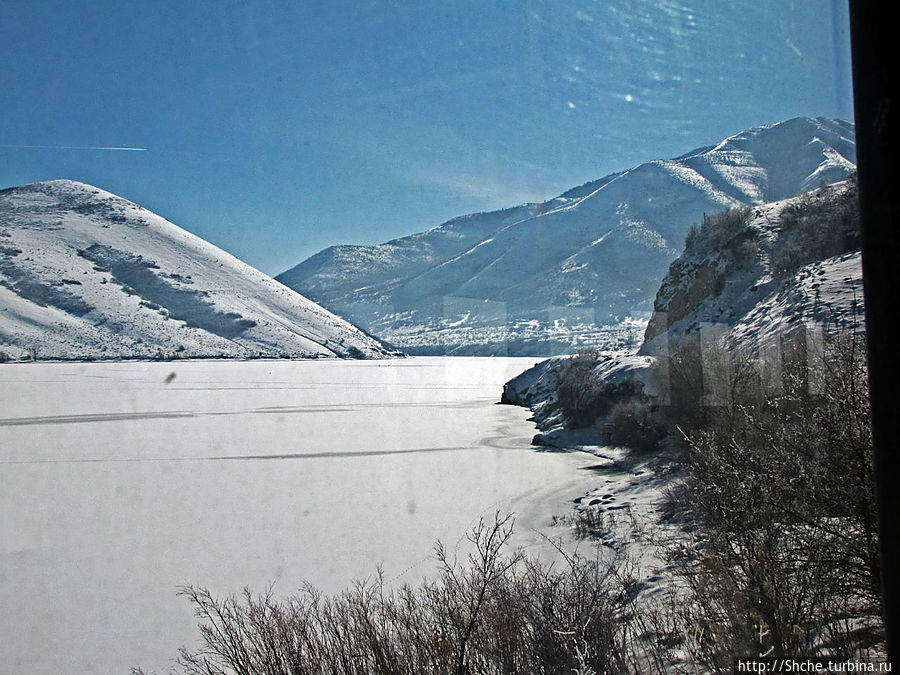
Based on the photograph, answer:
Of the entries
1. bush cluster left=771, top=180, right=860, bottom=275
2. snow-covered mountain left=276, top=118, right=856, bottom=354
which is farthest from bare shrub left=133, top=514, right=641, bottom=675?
snow-covered mountain left=276, top=118, right=856, bottom=354

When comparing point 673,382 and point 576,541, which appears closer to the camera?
point 576,541

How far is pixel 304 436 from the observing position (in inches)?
907

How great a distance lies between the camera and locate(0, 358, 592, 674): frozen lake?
7.56 metres

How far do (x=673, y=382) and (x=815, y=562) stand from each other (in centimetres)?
1076

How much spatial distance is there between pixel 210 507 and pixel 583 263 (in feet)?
463

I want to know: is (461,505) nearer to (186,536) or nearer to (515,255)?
(186,536)

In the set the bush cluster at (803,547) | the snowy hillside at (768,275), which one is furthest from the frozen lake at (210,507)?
the snowy hillside at (768,275)

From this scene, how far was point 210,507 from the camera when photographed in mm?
12867

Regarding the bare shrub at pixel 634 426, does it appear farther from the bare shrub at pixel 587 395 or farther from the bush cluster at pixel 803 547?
the bush cluster at pixel 803 547

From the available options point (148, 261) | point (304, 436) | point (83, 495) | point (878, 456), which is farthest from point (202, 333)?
point (878, 456)

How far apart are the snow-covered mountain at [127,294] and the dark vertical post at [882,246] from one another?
307ft

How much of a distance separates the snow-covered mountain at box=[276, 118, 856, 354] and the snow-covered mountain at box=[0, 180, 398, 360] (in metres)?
27.2

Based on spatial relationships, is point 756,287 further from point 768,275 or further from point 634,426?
point 634,426

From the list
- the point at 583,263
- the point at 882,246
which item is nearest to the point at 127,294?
the point at 583,263
